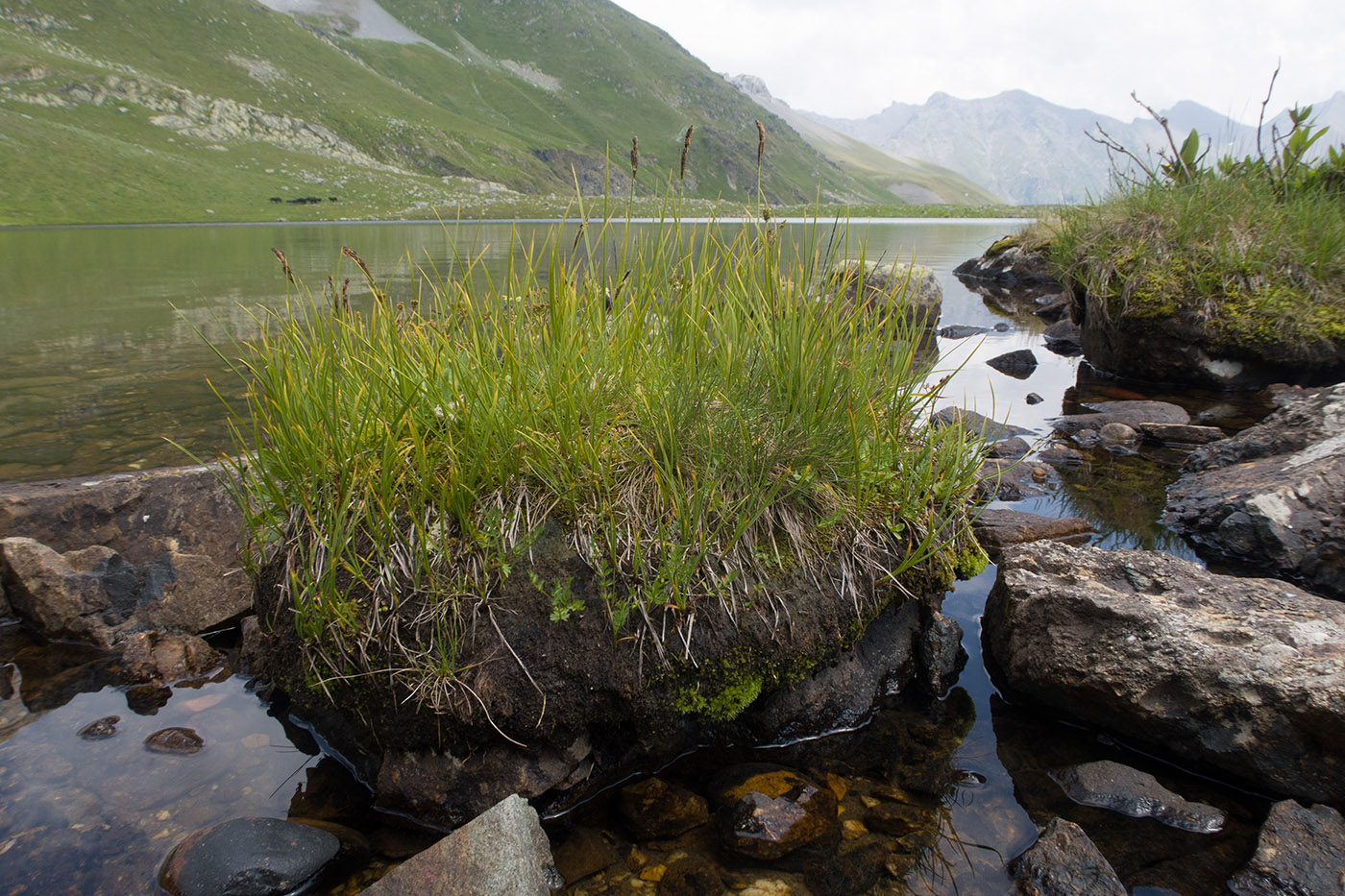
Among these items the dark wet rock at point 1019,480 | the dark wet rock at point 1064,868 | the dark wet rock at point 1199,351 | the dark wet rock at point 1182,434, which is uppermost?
the dark wet rock at point 1199,351

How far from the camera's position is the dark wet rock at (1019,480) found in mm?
6090

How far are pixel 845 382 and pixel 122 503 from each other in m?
4.59

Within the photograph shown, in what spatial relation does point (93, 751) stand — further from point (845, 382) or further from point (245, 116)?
point (245, 116)

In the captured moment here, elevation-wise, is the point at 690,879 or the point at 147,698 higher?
the point at 690,879

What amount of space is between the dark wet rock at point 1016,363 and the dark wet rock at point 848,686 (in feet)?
28.3

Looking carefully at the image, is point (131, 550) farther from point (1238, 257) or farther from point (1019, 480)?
point (1238, 257)

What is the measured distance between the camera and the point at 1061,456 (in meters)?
7.07

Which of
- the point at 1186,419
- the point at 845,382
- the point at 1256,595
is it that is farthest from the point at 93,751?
the point at 1186,419

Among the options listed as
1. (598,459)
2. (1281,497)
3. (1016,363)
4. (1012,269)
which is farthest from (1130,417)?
(1012,269)

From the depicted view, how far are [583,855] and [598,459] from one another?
165 centimetres

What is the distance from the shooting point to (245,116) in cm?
10694

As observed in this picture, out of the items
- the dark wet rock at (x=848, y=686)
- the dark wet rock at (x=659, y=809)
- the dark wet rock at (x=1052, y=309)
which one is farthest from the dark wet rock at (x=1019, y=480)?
the dark wet rock at (x=1052, y=309)

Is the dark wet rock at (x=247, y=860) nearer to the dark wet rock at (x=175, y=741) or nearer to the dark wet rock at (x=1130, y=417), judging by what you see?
the dark wet rock at (x=175, y=741)

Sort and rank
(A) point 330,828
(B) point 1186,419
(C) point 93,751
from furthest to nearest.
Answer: (B) point 1186,419
(C) point 93,751
(A) point 330,828
